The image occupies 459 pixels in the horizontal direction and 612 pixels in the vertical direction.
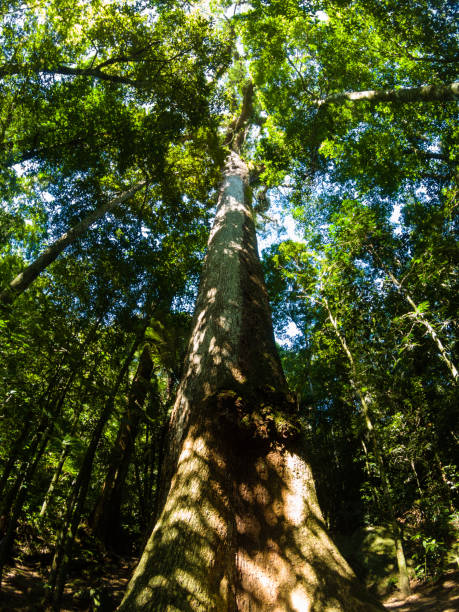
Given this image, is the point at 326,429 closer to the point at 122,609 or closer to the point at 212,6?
the point at 122,609

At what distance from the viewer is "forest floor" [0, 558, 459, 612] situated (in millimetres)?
3118

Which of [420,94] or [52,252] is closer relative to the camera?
[420,94]

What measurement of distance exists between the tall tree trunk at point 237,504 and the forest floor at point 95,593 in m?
1.86

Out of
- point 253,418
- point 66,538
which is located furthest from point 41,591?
point 253,418

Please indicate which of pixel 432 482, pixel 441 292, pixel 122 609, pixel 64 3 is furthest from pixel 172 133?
pixel 432 482

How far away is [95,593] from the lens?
3.06 metres

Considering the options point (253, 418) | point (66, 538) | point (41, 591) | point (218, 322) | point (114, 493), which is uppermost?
point (218, 322)

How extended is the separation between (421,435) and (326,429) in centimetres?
495

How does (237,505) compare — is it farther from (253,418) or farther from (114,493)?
(114,493)

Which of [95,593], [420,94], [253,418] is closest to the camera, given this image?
[253,418]

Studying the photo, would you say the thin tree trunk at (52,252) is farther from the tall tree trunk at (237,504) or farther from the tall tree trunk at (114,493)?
the tall tree trunk at (237,504)

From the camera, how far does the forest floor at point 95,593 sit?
3118 millimetres

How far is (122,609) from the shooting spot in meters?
1.19

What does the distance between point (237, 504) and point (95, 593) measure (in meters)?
2.46
